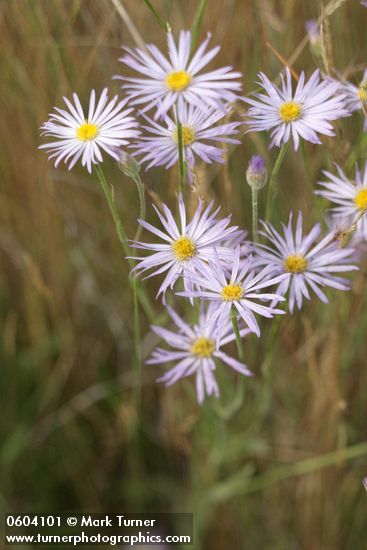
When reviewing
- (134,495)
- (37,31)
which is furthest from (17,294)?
(37,31)

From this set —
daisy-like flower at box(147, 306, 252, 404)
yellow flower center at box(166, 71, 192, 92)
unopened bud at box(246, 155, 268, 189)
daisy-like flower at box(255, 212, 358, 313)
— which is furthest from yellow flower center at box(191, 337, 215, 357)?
yellow flower center at box(166, 71, 192, 92)

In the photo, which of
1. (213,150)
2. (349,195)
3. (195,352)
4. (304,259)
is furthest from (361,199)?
(195,352)

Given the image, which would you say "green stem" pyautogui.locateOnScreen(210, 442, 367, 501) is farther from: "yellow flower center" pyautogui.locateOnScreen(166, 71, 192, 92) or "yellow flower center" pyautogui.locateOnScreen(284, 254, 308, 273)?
"yellow flower center" pyautogui.locateOnScreen(166, 71, 192, 92)

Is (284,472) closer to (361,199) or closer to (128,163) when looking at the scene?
(361,199)

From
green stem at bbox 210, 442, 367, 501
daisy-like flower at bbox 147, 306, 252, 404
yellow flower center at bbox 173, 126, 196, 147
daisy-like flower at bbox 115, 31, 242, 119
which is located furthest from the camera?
green stem at bbox 210, 442, 367, 501

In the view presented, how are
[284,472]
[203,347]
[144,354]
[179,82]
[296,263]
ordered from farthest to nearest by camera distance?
[144,354] → [284,472] → [203,347] → [296,263] → [179,82]

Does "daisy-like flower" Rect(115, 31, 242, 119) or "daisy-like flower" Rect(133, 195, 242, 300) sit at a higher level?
"daisy-like flower" Rect(115, 31, 242, 119)

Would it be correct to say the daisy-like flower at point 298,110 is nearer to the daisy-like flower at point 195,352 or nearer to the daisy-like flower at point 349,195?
the daisy-like flower at point 349,195
